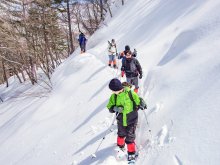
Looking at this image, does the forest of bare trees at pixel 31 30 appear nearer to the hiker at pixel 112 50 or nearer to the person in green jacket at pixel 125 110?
the hiker at pixel 112 50

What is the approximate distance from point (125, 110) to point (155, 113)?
1.28 metres

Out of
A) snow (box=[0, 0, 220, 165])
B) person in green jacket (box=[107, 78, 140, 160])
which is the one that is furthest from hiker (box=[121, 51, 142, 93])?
person in green jacket (box=[107, 78, 140, 160])

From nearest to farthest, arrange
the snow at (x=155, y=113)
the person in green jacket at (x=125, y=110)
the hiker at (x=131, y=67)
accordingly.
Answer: the snow at (x=155, y=113), the person in green jacket at (x=125, y=110), the hiker at (x=131, y=67)

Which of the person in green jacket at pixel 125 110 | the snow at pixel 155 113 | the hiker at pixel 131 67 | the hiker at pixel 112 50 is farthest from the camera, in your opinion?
the hiker at pixel 112 50

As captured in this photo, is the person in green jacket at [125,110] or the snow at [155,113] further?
the person in green jacket at [125,110]

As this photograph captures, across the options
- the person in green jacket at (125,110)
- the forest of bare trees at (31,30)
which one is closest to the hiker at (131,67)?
the person in green jacket at (125,110)

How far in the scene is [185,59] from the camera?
336 inches

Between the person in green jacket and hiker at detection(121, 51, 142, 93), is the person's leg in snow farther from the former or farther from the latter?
hiker at detection(121, 51, 142, 93)

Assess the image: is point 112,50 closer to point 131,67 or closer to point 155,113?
point 131,67

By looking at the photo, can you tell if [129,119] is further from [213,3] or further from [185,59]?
[213,3]

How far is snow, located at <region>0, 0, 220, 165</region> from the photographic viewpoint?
18.1 ft

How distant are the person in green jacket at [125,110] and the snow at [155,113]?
368mm

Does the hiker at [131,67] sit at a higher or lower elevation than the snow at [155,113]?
higher

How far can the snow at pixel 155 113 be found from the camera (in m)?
5.52
